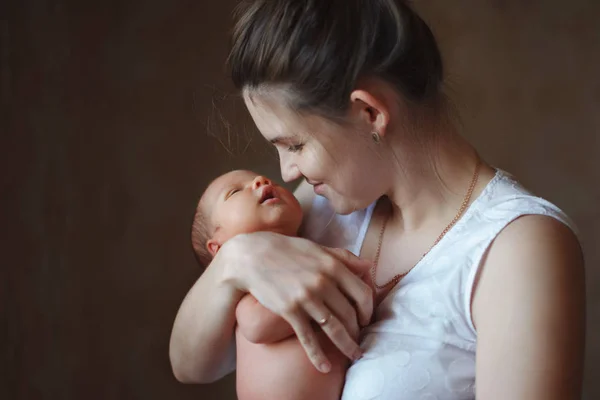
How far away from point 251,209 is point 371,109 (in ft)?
0.97

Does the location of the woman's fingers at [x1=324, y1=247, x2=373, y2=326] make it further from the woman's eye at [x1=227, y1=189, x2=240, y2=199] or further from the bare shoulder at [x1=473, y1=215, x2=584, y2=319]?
the woman's eye at [x1=227, y1=189, x2=240, y2=199]

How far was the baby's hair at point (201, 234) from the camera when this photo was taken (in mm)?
1275

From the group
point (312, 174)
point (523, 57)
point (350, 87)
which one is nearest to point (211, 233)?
point (312, 174)

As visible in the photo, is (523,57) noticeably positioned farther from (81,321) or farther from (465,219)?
(81,321)

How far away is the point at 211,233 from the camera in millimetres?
1260

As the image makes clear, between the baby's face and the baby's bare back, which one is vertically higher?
the baby's face

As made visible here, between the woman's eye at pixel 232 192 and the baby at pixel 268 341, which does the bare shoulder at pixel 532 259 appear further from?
the woman's eye at pixel 232 192

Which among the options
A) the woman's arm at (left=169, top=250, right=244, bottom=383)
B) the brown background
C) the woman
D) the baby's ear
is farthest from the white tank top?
the brown background

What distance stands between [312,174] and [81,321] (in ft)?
2.74

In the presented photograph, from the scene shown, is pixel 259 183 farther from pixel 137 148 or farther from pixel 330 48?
pixel 137 148

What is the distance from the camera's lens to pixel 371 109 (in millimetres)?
1030

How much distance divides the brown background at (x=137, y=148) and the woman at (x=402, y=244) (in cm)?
32

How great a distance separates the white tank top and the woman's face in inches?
6.4

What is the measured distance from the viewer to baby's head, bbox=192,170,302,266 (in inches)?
46.4
